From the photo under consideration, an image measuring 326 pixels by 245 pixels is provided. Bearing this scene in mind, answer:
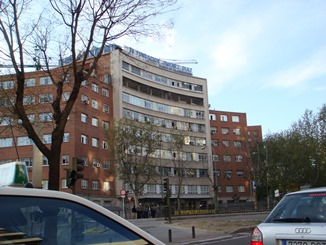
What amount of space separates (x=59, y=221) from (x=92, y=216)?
186mm

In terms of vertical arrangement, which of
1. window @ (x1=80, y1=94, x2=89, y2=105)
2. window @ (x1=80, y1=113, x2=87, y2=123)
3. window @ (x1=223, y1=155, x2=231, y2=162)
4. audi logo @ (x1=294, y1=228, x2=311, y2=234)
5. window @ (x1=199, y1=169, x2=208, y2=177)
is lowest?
audi logo @ (x1=294, y1=228, x2=311, y2=234)

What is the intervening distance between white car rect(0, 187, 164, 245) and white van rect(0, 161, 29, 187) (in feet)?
2.63

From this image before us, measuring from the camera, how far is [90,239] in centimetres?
238

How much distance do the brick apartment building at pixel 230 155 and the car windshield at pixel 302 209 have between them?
7716 cm

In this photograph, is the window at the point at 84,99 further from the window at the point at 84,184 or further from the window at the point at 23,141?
the window at the point at 84,184

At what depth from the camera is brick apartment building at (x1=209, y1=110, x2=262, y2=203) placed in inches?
3307

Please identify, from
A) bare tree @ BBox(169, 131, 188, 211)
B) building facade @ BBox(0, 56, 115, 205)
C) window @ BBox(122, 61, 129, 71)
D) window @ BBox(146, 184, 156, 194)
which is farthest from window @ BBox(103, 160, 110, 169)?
window @ BBox(122, 61, 129, 71)

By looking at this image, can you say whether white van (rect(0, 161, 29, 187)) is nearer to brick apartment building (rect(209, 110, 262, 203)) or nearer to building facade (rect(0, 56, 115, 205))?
building facade (rect(0, 56, 115, 205))

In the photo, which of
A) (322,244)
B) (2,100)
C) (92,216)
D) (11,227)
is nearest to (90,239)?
(92,216)

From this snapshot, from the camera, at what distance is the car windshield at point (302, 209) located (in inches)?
188

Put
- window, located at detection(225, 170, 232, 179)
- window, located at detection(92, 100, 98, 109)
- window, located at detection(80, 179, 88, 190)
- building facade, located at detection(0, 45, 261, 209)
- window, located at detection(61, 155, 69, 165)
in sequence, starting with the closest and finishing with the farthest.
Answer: window, located at detection(61, 155, 69, 165) < window, located at detection(80, 179, 88, 190) < building facade, located at detection(0, 45, 261, 209) < window, located at detection(92, 100, 98, 109) < window, located at detection(225, 170, 232, 179)

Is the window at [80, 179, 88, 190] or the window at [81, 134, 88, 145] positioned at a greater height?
the window at [81, 134, 88, 145]

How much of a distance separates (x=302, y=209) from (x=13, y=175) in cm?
349

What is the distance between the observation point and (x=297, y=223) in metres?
4.71
